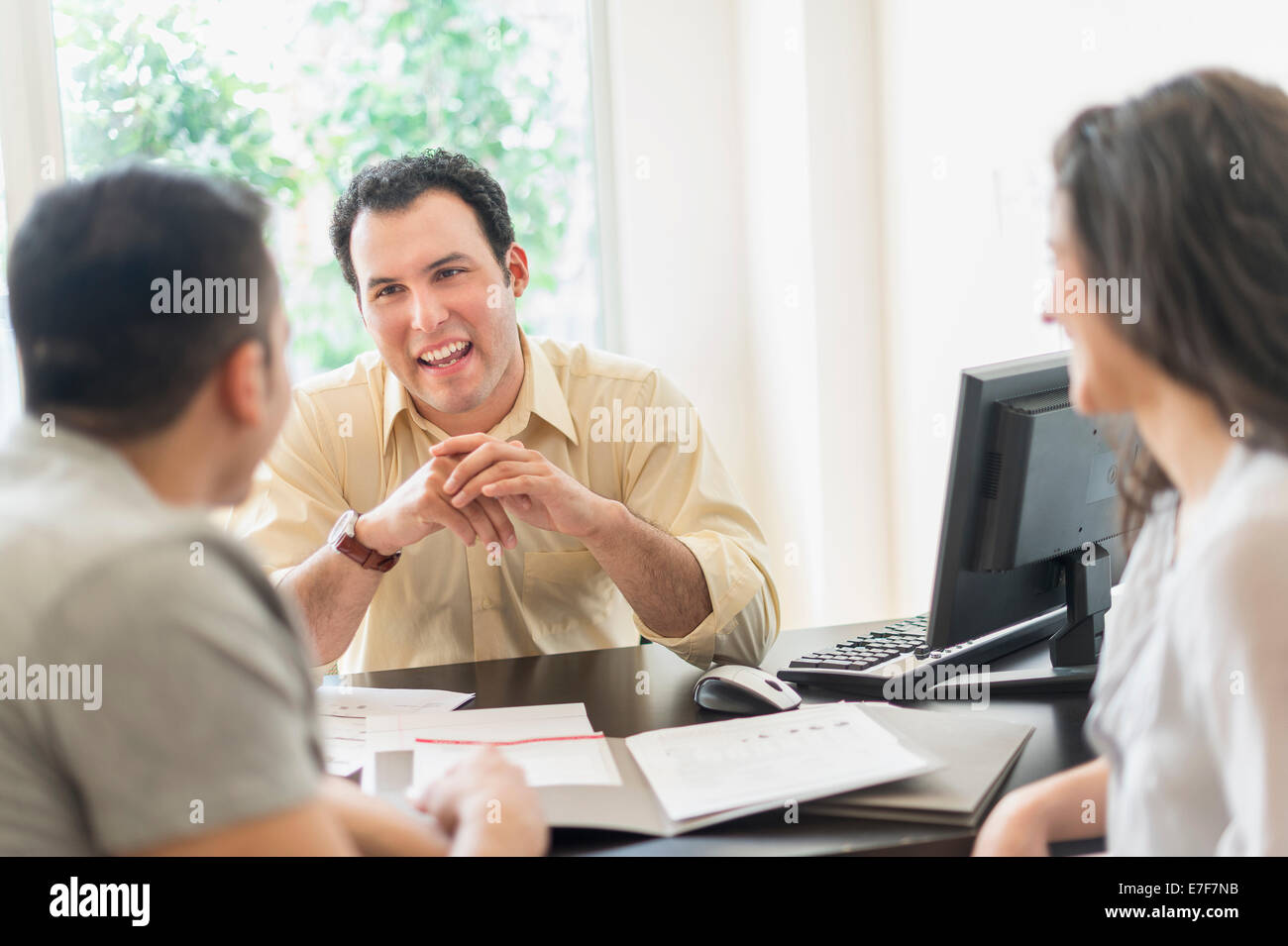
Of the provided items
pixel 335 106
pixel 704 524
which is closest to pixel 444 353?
pixel 704 524

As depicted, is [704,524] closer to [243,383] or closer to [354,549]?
[354,549]

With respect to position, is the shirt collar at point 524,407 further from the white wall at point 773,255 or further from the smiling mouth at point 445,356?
the white wall at point 773,255

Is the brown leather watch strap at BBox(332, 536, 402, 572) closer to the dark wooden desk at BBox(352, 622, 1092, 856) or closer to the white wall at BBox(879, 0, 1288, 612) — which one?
the dark wooden desk at BBox(352, 622, 1092, 856)

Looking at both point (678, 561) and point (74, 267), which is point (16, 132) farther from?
point (74, 267)

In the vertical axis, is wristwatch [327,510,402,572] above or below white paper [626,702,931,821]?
above

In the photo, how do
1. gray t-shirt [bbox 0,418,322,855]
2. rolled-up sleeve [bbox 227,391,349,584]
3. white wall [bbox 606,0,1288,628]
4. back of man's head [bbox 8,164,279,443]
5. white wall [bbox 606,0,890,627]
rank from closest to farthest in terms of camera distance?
gray t-shirt [bbox 0,418,322,855] < back of man's head [bbox 8,164,279,443] < rolled-up sleeve [bbox 227,391,349,584] < white wall [bbox 606,0,1288,628] < white wall [bbox 606,0,890,627]

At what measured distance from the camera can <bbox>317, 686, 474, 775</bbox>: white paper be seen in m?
1.22

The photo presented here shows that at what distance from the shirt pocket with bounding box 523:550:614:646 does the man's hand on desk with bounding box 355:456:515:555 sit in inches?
10.0

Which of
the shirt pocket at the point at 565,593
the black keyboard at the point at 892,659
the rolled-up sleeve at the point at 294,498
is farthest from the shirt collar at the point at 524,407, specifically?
the black keyboard at the point at 892,659

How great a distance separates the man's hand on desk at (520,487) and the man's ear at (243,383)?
82 cm

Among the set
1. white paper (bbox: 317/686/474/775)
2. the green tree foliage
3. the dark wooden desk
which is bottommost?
the dark wooden desk

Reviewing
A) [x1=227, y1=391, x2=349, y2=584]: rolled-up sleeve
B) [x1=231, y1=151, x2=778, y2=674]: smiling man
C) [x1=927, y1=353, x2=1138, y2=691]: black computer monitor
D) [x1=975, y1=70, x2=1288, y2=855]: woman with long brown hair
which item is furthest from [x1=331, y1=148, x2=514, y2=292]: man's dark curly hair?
[x1=975, y1=70, x2=1288, y2=855]: woman with long brown hair

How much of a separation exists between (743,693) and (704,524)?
65 centimetres
